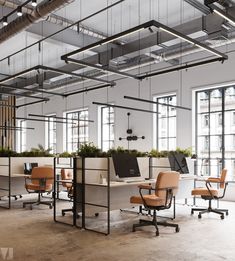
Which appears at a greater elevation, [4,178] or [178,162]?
[178,162]

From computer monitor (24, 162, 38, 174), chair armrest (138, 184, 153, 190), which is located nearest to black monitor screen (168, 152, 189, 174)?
chair armrest (138, 184, 153, 190)

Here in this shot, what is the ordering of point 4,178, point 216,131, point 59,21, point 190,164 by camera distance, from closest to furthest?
point 59,21 → point 190,164 → point 4,178 → point 216,131

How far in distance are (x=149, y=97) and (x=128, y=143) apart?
1993 millimetres

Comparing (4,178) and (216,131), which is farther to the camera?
(216,131)

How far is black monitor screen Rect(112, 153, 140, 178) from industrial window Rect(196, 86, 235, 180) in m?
4.57

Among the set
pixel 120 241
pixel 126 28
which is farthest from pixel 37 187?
pixel 126 28

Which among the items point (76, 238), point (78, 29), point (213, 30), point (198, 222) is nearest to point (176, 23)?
point (213, 30)

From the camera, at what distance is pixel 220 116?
10.6m

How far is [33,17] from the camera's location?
6.11 m

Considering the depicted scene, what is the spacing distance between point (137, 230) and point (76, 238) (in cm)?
116

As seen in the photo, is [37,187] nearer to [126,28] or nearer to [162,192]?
[162,192]

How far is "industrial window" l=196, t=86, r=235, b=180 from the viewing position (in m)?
10.4

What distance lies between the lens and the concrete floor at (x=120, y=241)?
4.50 m

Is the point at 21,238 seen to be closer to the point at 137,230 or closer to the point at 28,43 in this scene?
the point at 137,230
